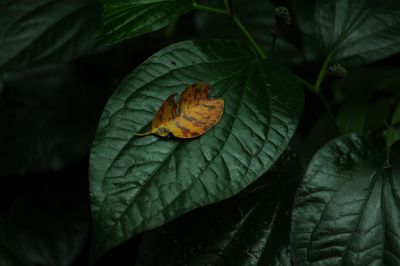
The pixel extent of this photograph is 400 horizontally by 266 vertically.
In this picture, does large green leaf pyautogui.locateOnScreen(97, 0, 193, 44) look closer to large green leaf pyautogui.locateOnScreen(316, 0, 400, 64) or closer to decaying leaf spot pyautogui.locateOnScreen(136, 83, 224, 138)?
decaying leaf spot pyautogui.locateOnScreen(136, 83, 224, 138)

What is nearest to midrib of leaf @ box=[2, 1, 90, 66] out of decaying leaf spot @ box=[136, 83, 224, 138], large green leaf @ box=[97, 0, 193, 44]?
large green leaf @ box=[97, 0, 193, 44]

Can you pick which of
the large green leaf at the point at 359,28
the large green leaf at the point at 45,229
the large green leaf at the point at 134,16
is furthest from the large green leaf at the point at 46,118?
the large green leaf at the point at 359,28

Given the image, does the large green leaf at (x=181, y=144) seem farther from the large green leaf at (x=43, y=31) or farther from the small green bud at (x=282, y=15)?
the large green leaf at (x=43, y=31)

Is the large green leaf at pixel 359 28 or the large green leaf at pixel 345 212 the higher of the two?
the large green leaf at pixel 359 28

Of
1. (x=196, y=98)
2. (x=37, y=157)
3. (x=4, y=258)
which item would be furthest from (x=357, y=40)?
(x=4, y=258)

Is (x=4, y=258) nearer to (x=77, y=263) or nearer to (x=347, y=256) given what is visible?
(x=77, y=263)

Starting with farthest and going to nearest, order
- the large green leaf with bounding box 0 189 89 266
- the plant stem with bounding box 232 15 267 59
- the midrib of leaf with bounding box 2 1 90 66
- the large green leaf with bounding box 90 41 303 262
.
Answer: the large green leaf with bounding box 0 189 89 266 < the midrib of leaf with bounding box 2 1 90 66 < the plant stem with bounding box 232 15 267 59 < the large green leaf with bounding box 90 41 303 262

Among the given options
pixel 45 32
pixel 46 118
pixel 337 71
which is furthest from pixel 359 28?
pixel 46 118
